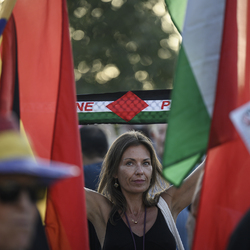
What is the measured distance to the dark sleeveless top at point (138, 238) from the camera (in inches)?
107

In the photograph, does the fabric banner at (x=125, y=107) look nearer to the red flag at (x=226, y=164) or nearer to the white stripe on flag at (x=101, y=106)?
the white stripe on flag at (x=101, y=106)

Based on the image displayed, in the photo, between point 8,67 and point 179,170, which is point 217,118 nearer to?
point 179,170

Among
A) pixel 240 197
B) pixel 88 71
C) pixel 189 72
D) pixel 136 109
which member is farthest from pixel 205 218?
pixel 88 71

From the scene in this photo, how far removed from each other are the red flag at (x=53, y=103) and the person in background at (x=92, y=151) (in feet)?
5.12

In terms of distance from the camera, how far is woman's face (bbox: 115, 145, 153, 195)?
9.98 ft

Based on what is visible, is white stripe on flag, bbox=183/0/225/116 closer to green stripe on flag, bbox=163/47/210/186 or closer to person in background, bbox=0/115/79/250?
green stripe on flag, bbox=163/47/210/186

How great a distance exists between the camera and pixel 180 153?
75.8 inches

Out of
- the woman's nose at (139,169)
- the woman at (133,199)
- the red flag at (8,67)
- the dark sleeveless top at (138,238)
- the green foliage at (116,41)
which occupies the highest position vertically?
the green foliage at (116,41)

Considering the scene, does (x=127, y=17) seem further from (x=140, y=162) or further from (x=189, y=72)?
(x=189, y=72)

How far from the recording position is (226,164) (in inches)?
78.1

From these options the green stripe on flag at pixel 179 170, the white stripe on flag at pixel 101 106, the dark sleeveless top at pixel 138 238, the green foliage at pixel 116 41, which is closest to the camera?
the green stripe on flag at pixel 179 170

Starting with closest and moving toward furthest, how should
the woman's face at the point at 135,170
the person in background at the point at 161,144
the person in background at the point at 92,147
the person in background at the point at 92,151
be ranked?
1. the woman's face at the point at 135,170
2. the person in background at the point at 161,144
3. the person in background at the point at 92,151
4. the person in background at the point at 92,147

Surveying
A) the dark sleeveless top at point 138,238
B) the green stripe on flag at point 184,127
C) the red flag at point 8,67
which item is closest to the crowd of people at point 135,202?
the dark sleeveless top at point 138,238

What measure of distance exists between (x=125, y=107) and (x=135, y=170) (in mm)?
533
